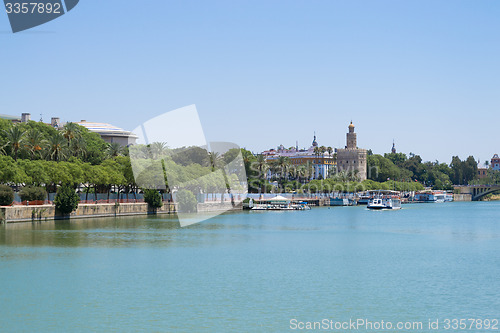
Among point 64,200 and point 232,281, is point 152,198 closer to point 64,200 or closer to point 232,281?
point 64,200

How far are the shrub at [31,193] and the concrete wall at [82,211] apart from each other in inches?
50.2

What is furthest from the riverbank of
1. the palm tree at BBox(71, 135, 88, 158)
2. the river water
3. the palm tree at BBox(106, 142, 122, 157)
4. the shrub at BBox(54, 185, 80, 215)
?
the palm tree at BBox(106, 142, 122, 157)

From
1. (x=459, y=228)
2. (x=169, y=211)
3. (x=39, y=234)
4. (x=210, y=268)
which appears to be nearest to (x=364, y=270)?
(x=210, y=268)

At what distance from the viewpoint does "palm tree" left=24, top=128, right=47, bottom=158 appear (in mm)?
89188

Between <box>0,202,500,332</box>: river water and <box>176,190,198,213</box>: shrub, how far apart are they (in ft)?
118

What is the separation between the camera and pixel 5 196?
231 ft

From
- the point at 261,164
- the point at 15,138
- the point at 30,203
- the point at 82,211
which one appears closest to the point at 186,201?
the point at 82,211

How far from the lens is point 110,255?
4928 cm

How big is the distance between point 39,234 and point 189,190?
152 feet

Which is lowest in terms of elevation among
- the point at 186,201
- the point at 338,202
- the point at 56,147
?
the point at 338,202

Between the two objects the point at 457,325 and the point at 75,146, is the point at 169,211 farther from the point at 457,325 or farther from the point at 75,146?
the point at 457,325

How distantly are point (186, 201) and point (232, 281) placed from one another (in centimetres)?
6540

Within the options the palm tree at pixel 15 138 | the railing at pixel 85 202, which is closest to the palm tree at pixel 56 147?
the palm tree at pixel 15 138

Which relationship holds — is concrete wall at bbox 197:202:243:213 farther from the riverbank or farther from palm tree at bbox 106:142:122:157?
palm tree at bbox 106:142:122:157
